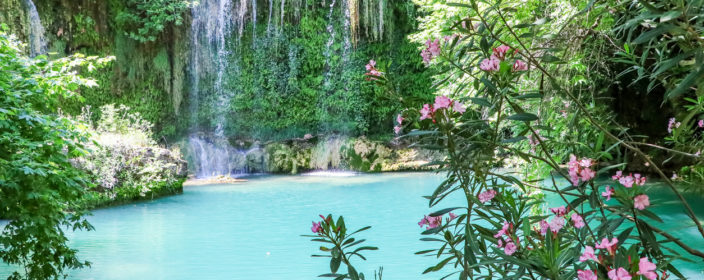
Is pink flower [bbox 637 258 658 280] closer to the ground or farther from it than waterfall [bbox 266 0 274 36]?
closer to the ground

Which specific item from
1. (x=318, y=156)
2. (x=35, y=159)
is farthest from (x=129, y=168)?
(x=35, y=159)

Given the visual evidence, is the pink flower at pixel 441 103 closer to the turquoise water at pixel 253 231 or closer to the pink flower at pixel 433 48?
the pink flower at pixel 433 48

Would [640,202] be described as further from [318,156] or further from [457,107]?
[318,156]

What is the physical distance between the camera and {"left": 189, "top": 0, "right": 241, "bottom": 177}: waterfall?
623 inches

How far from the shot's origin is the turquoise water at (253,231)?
5188mm

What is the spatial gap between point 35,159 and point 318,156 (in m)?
11.2

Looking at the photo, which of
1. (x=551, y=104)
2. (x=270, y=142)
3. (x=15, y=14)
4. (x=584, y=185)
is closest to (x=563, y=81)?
(x=551, y=104)

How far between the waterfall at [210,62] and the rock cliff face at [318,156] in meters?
0.75

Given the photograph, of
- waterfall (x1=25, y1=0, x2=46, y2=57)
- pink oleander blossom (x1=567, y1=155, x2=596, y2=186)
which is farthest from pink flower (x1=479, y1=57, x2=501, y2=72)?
waterfall (x1=25, y1=0, x2=46, y2=57)

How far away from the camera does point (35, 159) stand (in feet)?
12.4

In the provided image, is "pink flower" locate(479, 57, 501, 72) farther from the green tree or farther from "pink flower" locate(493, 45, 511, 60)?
the green tree

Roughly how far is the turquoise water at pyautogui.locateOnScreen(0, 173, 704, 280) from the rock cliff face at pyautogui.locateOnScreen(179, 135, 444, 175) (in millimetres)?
2969

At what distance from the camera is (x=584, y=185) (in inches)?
66.3

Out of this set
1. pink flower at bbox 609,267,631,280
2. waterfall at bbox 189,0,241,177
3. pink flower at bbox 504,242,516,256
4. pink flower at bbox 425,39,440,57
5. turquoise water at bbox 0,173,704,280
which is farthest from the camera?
waterfall at bbox 189,0,241,177
